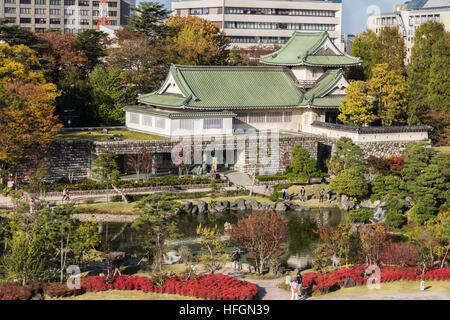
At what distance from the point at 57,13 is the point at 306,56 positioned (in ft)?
284

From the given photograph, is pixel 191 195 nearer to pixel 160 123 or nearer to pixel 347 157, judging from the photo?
pixel 160 123

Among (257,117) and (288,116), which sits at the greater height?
(288,116)

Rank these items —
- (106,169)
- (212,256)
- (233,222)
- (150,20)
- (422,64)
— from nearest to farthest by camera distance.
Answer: (212,256) → (233,222) → (106,169) → (422,64) → (150,20)

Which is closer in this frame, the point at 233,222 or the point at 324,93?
the point at 233,222

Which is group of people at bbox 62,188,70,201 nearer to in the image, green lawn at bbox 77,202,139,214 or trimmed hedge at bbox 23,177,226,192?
trimmed hedge at bbox 23,177,226,192

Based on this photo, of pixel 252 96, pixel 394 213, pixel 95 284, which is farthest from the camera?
pixel 252 96

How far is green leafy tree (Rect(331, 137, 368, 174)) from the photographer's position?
5327 centimetres

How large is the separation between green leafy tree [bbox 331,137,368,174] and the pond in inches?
216

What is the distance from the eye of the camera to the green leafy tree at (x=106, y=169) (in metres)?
47.4

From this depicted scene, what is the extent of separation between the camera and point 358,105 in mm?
59000

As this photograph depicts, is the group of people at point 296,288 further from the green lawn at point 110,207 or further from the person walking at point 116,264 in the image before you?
the green lawn at point 110,207

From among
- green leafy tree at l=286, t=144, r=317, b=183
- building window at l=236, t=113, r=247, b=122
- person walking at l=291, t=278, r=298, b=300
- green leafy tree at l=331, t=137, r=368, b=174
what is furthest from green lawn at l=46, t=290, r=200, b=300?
building window at l=236, t=113, r=247, b=122

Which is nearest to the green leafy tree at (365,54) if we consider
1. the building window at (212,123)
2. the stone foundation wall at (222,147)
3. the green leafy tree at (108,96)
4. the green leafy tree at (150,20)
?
the stone foundation wall at (222,147)

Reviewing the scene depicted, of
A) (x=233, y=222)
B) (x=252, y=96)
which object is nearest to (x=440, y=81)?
(x=252, y=96)
